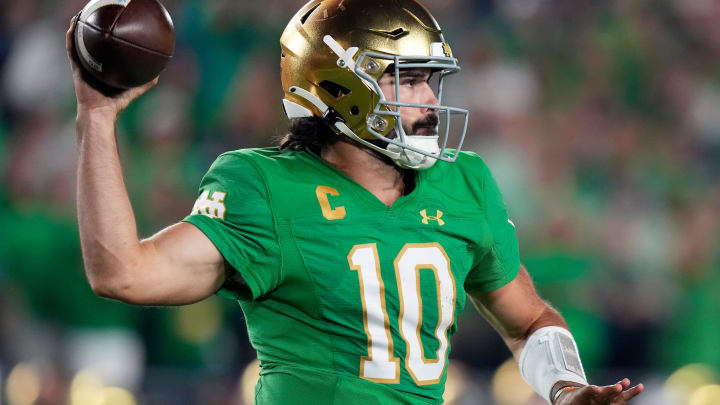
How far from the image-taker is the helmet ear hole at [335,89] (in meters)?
2.43

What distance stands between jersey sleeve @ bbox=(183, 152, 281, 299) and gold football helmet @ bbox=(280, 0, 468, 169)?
303mm

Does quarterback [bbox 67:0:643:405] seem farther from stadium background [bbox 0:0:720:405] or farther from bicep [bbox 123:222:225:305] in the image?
stadium background [bbox 0:0:720:405]

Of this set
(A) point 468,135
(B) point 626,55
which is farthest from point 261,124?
(B) point 626,55

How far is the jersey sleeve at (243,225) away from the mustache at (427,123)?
1.29 ft

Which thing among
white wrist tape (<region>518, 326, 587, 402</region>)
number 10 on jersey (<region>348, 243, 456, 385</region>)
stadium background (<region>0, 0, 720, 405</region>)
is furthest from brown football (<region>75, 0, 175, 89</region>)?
stadium background (<region>0, 0, 720, 405</region>)

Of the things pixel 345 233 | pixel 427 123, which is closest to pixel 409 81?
pixel 427 123

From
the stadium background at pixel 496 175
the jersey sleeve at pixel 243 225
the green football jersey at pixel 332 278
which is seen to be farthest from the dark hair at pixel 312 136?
the stadium background at pixel 496 175

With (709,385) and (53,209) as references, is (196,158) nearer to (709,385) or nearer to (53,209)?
(53,209)

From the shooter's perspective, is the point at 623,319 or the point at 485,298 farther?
the point at 623,319

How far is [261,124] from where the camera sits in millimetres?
5484

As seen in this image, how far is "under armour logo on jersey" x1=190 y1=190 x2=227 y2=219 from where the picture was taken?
7.18ft

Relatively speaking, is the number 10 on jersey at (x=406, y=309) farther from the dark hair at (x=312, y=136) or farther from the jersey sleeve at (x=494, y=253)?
the dark hair at (x=312, y=136)

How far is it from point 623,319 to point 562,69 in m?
1.76

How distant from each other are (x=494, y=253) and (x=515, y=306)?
0.19 metres
